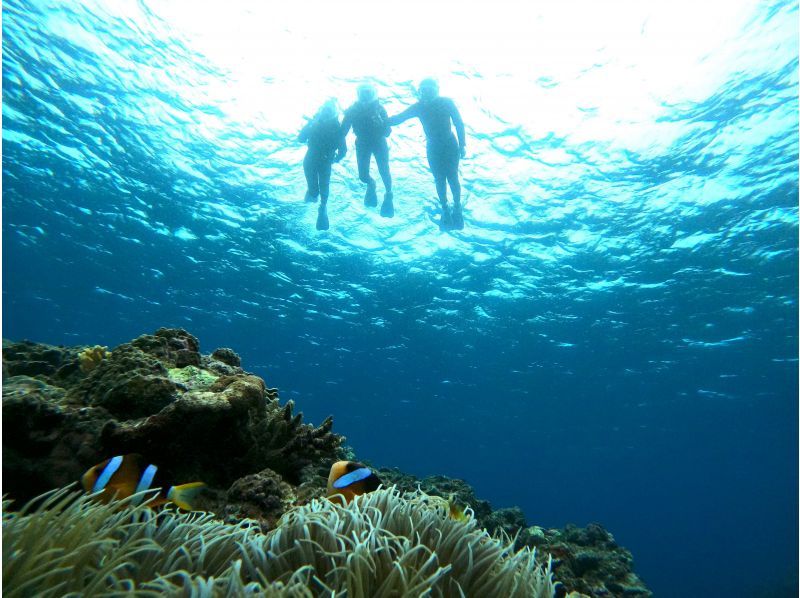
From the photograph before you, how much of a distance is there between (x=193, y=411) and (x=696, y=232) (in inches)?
694

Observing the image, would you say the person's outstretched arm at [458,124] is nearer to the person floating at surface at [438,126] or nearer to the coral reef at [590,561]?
the person floating at surface at [438,126]

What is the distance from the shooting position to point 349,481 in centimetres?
303

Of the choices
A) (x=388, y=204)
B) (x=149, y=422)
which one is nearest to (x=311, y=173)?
(x=388, y=204)

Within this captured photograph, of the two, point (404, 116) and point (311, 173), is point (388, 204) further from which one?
point (404, 116)

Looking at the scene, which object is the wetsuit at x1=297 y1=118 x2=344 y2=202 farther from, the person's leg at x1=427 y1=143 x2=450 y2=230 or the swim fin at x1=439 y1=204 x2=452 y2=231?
the swim fin at x1=439 y1=204 x2=452 y2=231

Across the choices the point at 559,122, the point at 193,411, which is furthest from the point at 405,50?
the point at 193,411

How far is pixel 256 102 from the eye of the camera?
12.1 metres

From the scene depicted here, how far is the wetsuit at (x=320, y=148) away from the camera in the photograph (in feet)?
36.0

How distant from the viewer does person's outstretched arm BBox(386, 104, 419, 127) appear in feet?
34.7

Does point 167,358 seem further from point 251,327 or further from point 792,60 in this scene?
point 251,327

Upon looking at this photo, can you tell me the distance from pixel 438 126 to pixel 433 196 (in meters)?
3.96

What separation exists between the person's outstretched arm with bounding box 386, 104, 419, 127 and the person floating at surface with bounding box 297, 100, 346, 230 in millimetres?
1397

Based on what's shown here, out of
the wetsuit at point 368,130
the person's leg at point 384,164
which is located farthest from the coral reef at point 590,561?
the wetsuit at point 368,130

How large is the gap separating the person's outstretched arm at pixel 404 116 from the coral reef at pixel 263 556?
10.1 metres
